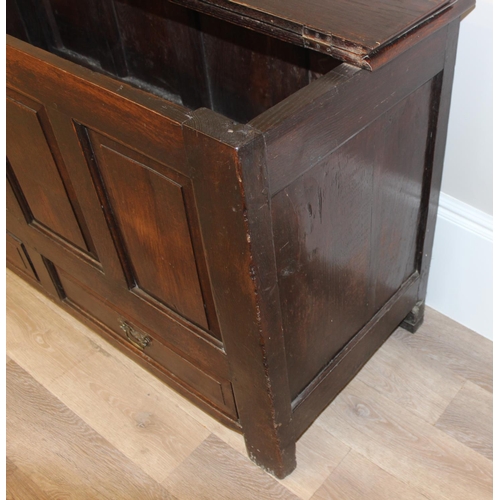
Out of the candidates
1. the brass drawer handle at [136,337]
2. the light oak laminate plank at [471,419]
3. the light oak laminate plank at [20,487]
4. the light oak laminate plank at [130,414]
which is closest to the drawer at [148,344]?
the brass drawer handle at [136,337]

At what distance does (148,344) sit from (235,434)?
0.27 meters

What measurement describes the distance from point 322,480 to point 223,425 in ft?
0.76

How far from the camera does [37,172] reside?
3.67 feet

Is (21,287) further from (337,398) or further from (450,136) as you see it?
(450,136)

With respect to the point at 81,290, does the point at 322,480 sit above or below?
below

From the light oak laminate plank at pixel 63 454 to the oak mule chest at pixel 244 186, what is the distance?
19cm

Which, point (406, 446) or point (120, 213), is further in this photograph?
point (406, 446)

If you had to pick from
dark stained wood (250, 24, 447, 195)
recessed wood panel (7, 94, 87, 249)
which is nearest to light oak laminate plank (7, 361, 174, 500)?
recessed wood panel (7, 94, 87, 249)

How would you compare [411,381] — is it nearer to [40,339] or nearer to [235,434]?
[235,434]

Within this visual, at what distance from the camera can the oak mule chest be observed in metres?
0.77

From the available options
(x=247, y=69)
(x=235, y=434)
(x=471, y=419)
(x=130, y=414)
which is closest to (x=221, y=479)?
(x=235, y=434)

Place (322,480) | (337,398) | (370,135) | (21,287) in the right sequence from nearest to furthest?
(370,135) < (322,480) < (337,398) < (21,287)

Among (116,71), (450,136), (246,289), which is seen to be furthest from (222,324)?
(116,71)

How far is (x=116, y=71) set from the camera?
1464 millimetres
